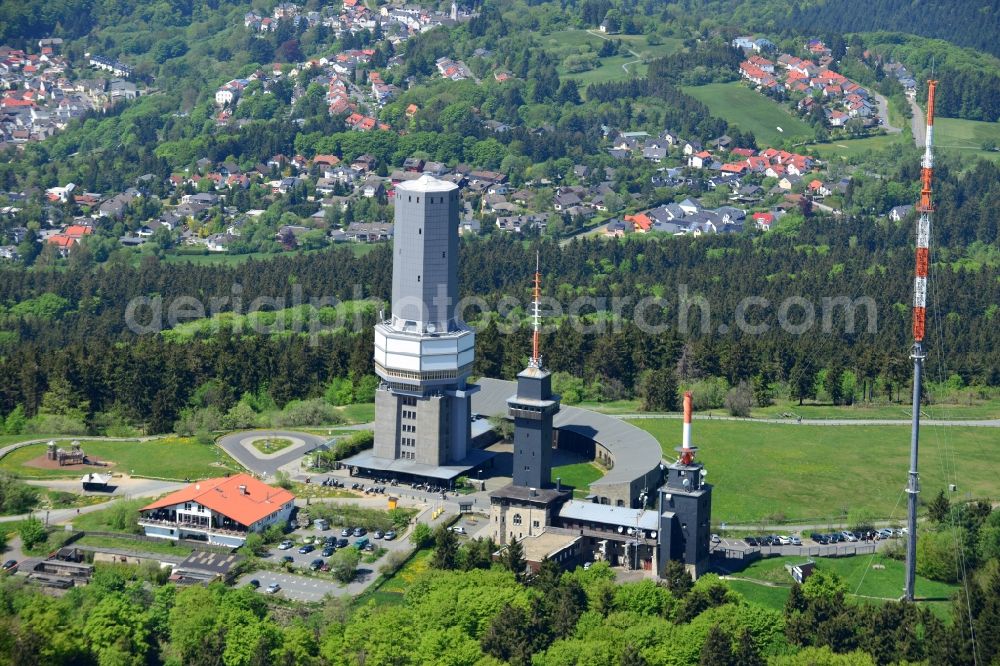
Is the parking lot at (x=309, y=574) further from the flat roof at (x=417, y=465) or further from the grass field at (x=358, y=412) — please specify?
the grass field at (x=358, y=412)

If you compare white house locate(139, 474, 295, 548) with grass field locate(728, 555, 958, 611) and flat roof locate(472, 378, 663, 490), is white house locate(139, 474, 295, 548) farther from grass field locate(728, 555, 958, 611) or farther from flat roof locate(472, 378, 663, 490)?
grass field locate(728, 555, 958, 611)

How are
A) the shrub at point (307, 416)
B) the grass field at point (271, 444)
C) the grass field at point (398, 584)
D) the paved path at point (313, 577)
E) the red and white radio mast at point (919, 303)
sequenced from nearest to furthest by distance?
the red and white radio mast at point (919, 303), the grass field at point (398, 584), the paved path at point (313, 577), the grass field at point (271, 444), the shrub at point (307, 416)

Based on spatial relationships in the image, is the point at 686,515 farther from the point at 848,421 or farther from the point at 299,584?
the point at 848,421

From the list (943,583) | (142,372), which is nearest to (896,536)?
(943,583)

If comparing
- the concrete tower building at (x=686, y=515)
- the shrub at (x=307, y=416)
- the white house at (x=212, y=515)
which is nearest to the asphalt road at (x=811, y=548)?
the concrete tower building at (x=686, y=515)

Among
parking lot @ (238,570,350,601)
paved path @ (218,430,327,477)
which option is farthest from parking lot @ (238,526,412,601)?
paved path @ (218,430,327,477)
